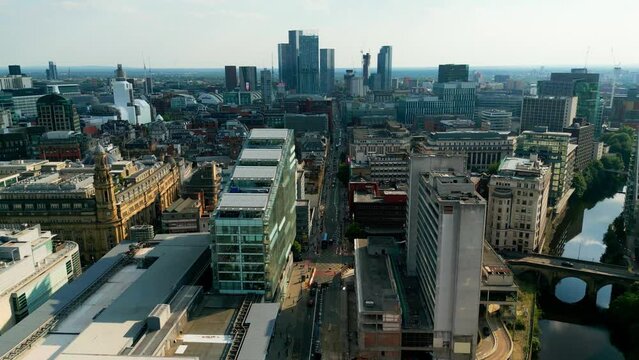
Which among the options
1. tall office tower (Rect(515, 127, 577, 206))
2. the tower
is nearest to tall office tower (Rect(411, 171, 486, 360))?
the tower

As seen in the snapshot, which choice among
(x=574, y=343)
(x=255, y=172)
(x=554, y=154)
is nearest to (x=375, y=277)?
(x=255, y=172)

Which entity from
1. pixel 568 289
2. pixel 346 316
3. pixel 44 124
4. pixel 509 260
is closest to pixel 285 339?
pixel 346 316

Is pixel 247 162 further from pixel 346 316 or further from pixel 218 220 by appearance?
pixel 346 316

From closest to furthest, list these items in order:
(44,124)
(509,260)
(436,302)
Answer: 1. (436,302)
2. (509,260)
3. (44,124)

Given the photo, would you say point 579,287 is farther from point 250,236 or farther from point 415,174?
point 250,236

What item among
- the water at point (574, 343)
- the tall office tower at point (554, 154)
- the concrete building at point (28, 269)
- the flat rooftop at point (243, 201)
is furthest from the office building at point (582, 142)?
the concrete building at point (28, 269)

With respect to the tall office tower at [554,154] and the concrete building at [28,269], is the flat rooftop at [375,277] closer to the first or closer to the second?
the concrete building at [28,269]
